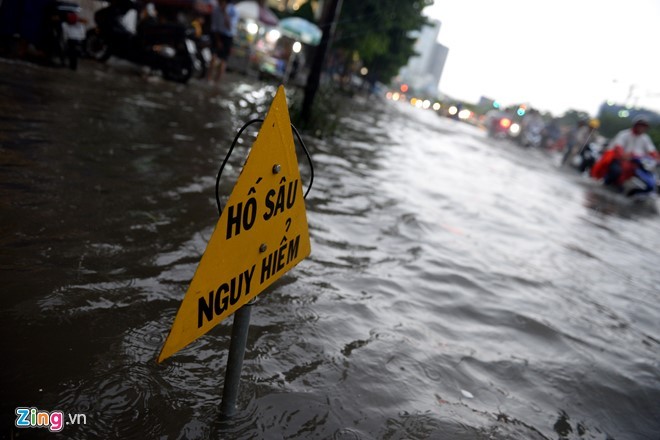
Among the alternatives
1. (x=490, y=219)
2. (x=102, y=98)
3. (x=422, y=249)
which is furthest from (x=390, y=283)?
(x=102, y=98)

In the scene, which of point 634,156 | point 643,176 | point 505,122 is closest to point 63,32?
point 634,156

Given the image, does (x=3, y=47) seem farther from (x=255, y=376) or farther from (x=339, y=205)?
(x=255, y=376)

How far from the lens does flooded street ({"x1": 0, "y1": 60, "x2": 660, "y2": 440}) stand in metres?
1.77

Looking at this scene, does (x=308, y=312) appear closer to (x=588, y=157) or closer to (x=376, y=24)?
(x=588, y=157)

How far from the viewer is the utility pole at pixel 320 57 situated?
8031 mm

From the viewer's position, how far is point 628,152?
1231 centimetres

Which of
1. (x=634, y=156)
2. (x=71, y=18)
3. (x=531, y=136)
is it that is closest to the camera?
(x=71, y=18)

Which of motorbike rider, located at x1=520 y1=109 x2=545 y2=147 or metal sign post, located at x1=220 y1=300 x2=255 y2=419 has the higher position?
motorbike rider, located at x1=520 y1=109 x2=545 y2=147

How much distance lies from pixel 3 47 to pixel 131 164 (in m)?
5.67

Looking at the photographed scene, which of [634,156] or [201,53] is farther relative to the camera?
[634,156]

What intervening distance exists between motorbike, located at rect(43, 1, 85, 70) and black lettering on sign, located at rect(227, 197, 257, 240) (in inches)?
311

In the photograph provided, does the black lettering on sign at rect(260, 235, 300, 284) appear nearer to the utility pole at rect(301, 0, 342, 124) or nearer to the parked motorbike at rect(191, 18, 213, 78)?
the utility pole at rect(301, 0, 342, 124)

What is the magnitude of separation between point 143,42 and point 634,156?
524 inches

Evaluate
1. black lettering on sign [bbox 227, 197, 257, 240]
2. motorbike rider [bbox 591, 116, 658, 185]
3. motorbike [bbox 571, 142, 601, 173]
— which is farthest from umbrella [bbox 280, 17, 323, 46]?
black lettering on sign [bbox 227, 197, 257, 240]
